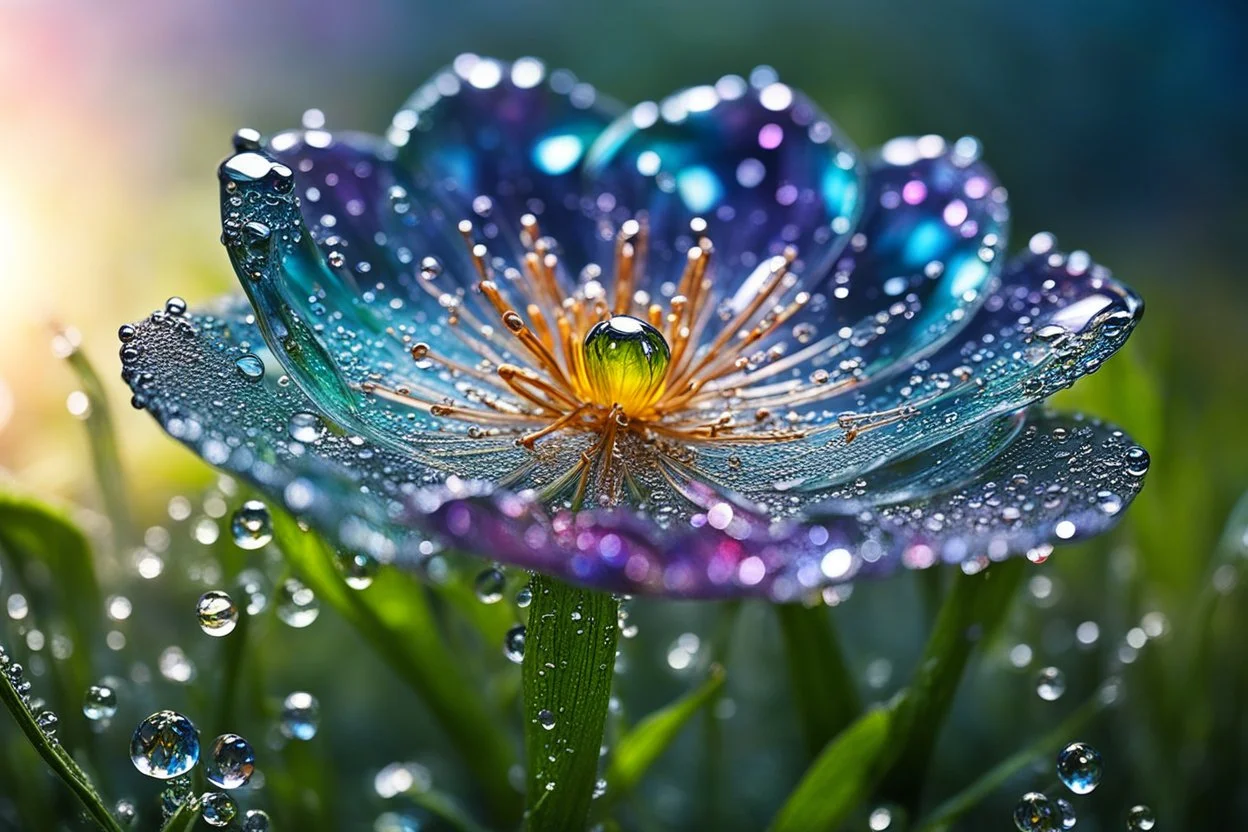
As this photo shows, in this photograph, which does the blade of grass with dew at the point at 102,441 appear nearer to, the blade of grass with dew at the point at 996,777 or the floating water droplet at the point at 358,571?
the floating water droplet at the point at 358,571

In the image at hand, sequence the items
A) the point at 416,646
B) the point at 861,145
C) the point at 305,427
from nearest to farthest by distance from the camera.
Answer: the point at 305,427, the point at 416,646, the point at 861,145

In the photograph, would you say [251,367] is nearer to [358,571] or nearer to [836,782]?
[358,571]

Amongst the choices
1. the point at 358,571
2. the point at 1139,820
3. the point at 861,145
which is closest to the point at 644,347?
the point at 358,571

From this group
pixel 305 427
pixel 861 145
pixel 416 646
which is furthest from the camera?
pixel 861 145

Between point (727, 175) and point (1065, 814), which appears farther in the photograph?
point (727, 175)

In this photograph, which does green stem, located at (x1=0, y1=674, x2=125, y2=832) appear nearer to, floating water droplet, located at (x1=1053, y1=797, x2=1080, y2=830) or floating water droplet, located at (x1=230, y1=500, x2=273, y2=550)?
floating water droplet, located at (x1=230, y1=500, x2=273, y2=550)

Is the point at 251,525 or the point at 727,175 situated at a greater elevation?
the point at 727,175

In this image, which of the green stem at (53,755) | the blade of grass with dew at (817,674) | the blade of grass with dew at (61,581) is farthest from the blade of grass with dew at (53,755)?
the blade of grass with dew at (817,674)
